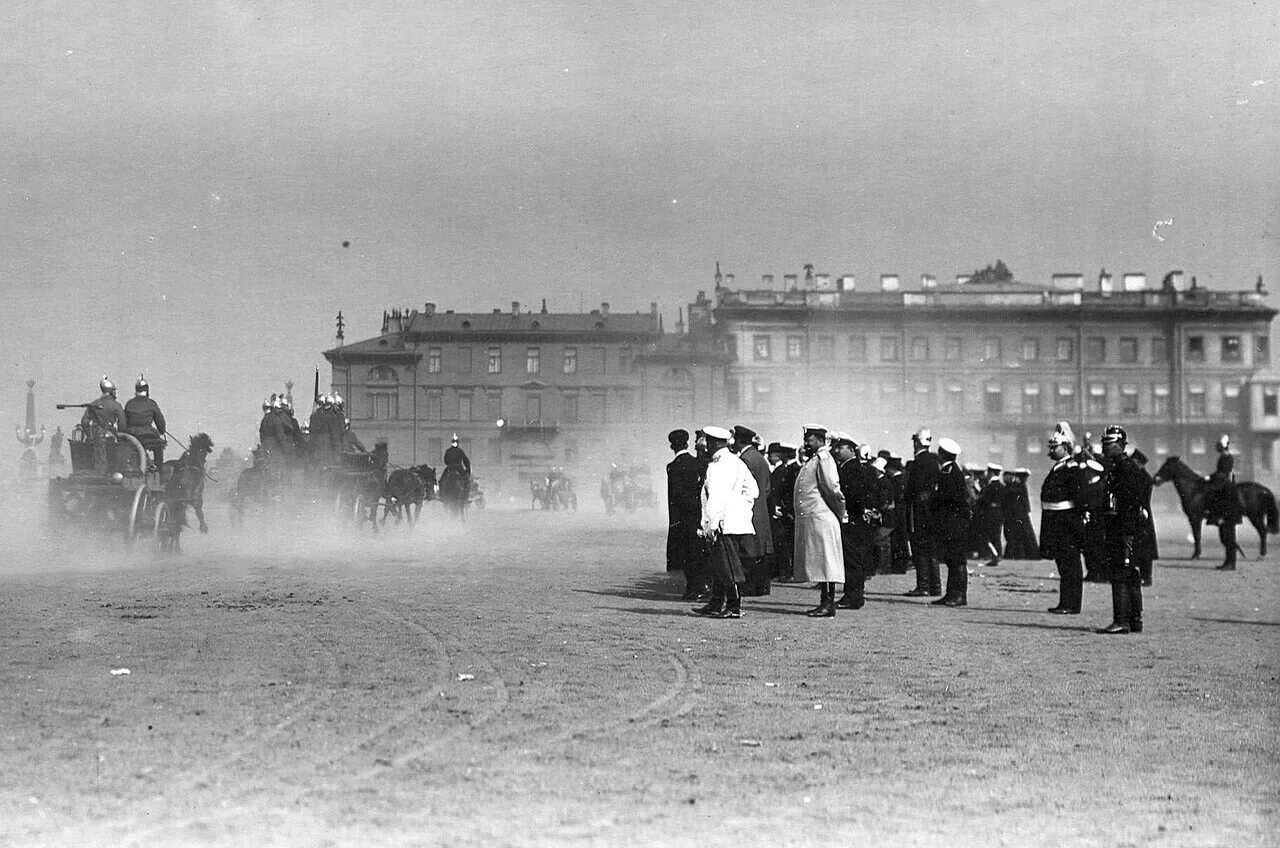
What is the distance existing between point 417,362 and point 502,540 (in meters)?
62.3

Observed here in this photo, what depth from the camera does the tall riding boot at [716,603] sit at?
1378 centimetres

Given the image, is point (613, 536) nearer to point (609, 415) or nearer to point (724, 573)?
point (724, 573)

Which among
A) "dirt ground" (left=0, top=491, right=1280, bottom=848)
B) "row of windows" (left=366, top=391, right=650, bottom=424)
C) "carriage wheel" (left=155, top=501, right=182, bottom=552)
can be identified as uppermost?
"row of windows" (left=366, top=391, right=650, bottom=424)

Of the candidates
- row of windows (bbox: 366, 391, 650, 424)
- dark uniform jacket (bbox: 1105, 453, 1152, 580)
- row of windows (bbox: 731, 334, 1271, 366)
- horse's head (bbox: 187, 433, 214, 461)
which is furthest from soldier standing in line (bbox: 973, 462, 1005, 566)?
row of windows (bbox: 366, 391, 650, 424)

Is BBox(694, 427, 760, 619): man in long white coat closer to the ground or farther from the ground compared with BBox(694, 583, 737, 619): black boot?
farther from the ground

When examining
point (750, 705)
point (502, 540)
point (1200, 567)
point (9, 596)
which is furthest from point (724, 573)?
point (502, 540)

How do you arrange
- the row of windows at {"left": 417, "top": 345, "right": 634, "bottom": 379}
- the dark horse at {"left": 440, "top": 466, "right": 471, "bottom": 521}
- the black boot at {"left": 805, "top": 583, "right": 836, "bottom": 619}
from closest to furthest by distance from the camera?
the black boot at {"left": 805, "top": 583, "right": 836, "bottom": 619} < the dark horse at {"left": 440, "top": 466, "right": 471, "bottom": 521} < the row of windows at {"left": 417, "top": 345, "right": 634, "bottom": 379}

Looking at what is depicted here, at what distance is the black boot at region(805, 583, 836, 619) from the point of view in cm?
1391

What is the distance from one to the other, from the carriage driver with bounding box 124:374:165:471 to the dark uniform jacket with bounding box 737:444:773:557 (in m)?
9.29

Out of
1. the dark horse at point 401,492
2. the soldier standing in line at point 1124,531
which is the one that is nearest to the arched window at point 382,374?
the dark horse at point 401,492

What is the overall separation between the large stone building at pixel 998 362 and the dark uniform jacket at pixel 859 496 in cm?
7232

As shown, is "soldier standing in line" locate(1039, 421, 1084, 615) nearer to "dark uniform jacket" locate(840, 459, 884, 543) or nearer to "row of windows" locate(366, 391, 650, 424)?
"dark uniform jacket" locate(840, 459, 884, 543)

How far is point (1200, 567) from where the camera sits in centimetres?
2258

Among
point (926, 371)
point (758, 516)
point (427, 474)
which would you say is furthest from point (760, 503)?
point (926, 371)
